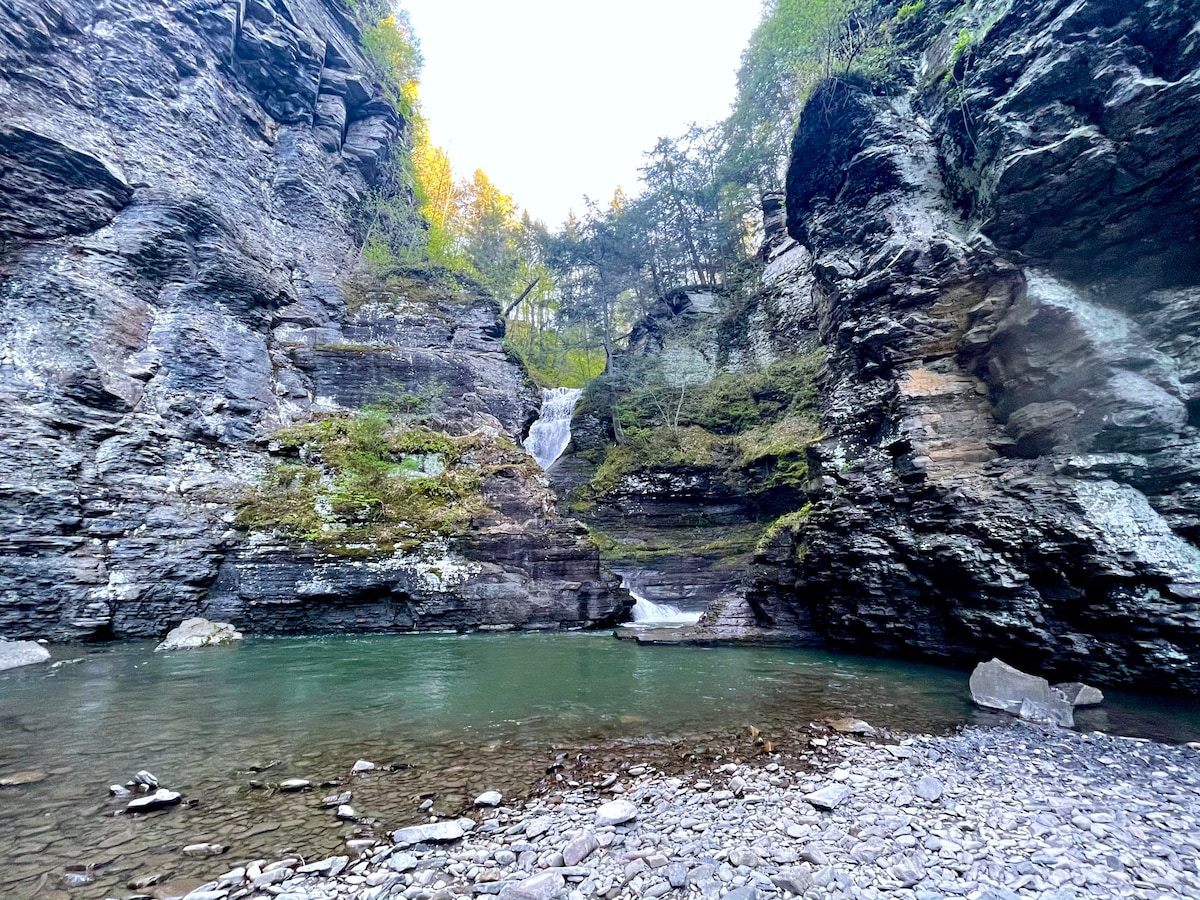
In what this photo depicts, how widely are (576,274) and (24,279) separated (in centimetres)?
2455

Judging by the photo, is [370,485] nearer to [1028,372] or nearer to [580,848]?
[580,848]

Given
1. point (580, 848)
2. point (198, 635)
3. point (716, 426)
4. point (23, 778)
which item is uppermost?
point (716, 426)

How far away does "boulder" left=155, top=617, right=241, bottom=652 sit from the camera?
449 inches

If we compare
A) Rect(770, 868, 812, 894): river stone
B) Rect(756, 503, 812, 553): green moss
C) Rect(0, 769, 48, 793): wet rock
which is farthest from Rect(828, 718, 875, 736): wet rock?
Rect(756, 503, 812, 553): green moss

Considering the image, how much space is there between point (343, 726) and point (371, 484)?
11023 millimetres

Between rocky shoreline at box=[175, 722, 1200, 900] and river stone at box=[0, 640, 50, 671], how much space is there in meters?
10.8

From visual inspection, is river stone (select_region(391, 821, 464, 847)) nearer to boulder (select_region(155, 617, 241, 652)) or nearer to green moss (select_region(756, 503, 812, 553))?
boulder (select_region(155, 617, 241, 652))

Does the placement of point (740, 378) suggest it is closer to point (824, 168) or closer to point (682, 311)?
point (682, 311)

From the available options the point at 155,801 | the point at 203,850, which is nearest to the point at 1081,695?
the point at 203,850

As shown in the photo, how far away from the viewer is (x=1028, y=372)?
9945 mm

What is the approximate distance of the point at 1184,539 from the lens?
7.63 meters

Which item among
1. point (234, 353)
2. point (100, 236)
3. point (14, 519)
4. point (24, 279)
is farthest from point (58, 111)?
point (14, 519)

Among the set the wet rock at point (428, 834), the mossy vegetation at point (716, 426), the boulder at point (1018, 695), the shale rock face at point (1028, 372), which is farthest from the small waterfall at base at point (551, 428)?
the wet rock at point (428, 834)

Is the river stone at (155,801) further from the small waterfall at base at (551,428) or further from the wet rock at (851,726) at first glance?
the small waterfall at base at (551,428)
